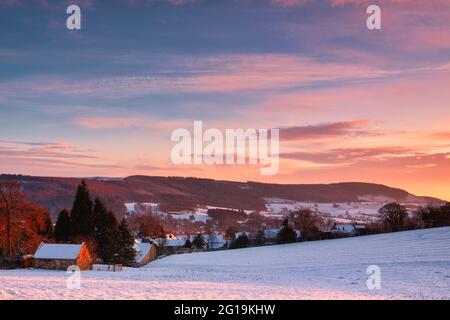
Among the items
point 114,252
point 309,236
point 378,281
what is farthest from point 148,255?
point 378,281

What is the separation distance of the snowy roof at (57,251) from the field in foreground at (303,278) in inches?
222

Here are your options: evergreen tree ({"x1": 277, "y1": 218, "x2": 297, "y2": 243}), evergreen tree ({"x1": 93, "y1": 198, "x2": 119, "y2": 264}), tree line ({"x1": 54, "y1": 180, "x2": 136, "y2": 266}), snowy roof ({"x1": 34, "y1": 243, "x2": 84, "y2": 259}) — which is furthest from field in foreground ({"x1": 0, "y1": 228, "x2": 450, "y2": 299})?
evergreen tree ({"x1": 277, "y1": 218, "x2": 297, "y2": 243})

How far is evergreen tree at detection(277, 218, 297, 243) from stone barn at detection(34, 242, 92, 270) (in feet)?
166

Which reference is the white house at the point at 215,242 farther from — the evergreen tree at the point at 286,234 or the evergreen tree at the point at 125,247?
the evergreen tree at the point at 125,247

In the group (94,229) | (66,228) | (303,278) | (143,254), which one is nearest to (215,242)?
(143,254)

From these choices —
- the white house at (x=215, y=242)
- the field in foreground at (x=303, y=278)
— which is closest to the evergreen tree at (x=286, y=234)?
the field in foreground at (x=303, y=278)

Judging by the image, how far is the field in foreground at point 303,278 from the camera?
23.9m

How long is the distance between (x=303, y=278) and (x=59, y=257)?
994 inches

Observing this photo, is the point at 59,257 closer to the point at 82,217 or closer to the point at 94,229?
the point at 82,217

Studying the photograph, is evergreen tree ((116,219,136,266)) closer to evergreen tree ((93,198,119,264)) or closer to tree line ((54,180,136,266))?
tree line ((54,180,136,266))

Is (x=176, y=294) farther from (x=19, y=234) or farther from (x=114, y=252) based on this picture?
(x=114, y=252)
